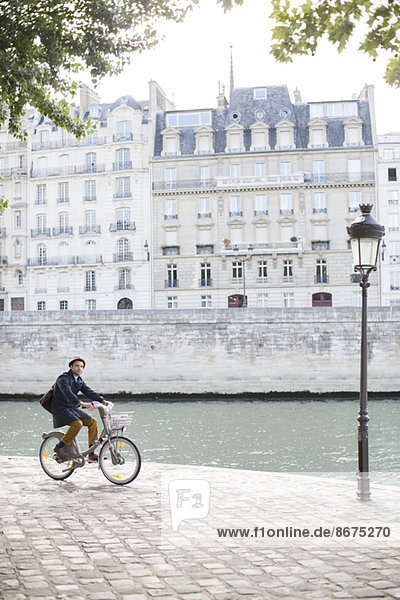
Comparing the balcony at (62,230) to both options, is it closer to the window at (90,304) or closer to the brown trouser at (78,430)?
the window at (90,304)

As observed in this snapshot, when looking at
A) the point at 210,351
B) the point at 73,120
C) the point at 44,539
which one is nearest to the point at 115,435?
the point at 44,539

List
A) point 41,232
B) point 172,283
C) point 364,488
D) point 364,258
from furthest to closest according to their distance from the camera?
point 41,232
point 172,283
point 364,258
point 364,488

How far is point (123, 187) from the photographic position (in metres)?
43.5

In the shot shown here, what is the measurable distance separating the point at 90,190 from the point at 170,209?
5.22m

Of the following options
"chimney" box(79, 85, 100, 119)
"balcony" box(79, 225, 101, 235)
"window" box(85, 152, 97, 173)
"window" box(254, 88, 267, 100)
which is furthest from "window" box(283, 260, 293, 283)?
"chimney" box(79, 85, 100, 119)

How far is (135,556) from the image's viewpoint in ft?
17.2

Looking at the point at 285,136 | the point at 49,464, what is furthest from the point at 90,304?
the point at 49,464

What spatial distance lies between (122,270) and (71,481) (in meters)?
35.0

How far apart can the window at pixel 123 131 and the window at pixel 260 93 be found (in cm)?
795

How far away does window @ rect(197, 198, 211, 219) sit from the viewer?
42.5 meters

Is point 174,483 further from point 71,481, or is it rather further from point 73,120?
point 73,120

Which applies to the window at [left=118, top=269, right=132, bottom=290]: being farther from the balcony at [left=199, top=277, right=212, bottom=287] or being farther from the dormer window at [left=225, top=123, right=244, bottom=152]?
the dormer window at [left=225, top=123, right=244, bottom=152]

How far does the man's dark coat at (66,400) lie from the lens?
8.25 meters

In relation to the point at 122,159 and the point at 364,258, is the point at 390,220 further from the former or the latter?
the point at 364,258
